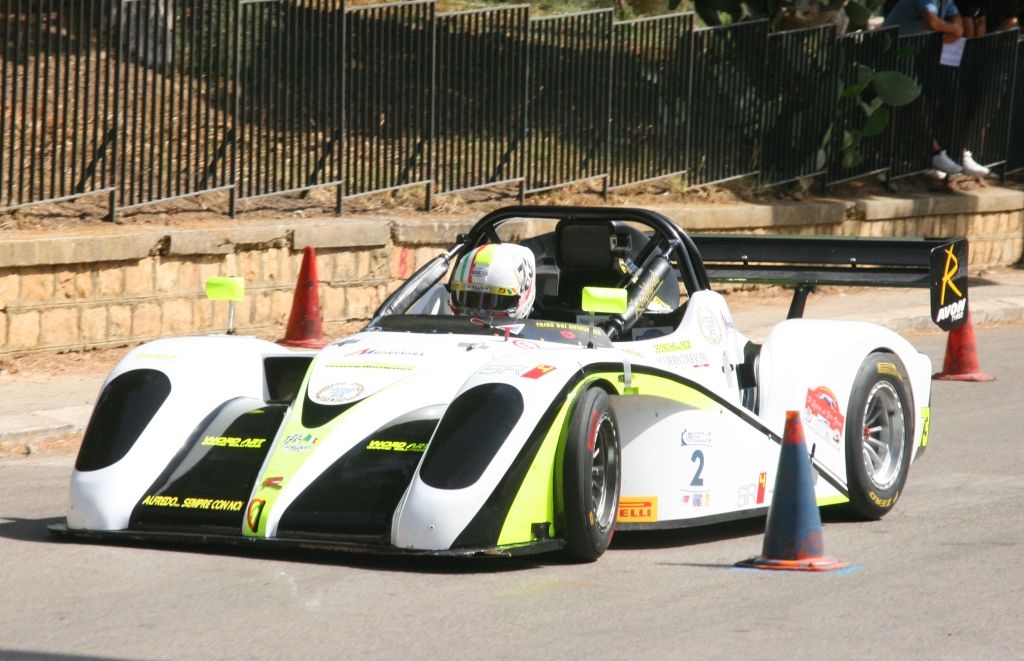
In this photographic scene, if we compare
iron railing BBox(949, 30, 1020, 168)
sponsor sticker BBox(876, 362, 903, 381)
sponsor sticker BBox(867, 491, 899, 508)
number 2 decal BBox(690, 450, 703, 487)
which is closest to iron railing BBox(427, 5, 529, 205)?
iron railing BBox(949, 30, 1020, 168)

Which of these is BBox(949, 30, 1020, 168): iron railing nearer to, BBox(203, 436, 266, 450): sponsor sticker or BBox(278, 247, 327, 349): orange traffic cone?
BBox(278, 247, 327, 349): orange traffic cone

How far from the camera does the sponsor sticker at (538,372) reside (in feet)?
18.4

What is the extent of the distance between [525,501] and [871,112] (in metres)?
13.3

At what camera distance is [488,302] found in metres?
6.59

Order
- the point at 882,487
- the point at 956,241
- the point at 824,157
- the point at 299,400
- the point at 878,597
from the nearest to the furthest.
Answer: the point at 878,597 → the point at 299,400 → the point at 882,487 → the point at 956,241 → the point at 824,157

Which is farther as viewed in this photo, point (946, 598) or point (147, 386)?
point (147, 386)

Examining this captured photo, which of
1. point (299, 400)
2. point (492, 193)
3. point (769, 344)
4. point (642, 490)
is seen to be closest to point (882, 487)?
point (769, 344)

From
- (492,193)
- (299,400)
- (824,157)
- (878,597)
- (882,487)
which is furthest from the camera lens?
(824,157)

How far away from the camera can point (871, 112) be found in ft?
57.7

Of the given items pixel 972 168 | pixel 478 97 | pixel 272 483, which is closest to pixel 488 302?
pixel 272 483

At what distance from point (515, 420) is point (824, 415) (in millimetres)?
2019

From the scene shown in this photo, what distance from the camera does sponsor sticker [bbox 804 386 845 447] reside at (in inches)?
267

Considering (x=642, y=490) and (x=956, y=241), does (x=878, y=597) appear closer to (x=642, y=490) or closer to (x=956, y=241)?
(x=642, y=490)

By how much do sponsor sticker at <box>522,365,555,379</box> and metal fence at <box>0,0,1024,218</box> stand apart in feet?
21.8
